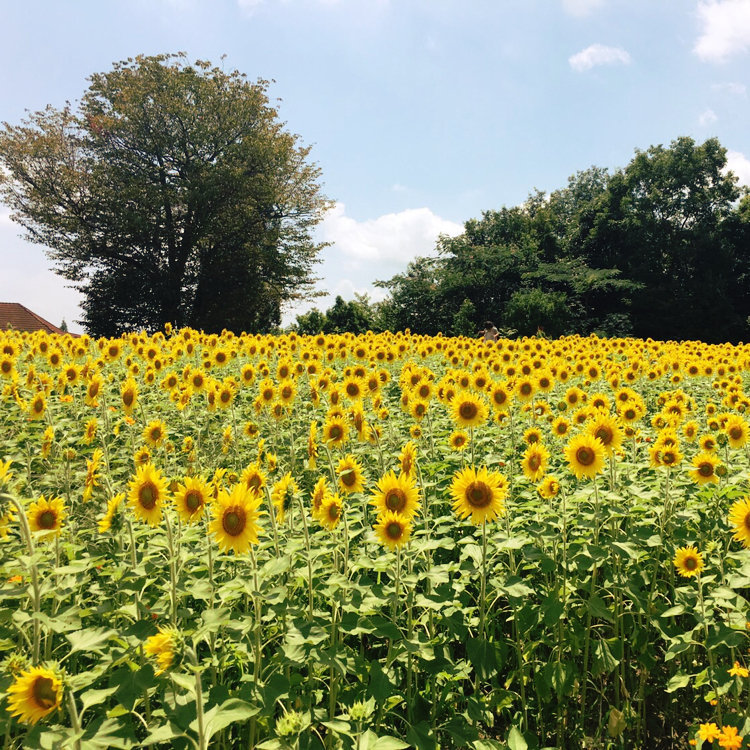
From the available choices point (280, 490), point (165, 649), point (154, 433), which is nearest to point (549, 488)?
point (280, 490)

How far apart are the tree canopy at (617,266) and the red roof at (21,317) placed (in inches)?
1076

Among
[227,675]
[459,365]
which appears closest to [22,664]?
[227,675]

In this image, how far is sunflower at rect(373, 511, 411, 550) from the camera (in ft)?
7.40

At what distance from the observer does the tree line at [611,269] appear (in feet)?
87.9

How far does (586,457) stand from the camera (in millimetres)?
3154

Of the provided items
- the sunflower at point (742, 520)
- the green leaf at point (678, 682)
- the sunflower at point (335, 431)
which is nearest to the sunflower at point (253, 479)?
the sunflower at point (335, 431)

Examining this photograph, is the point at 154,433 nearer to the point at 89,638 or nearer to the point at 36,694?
the point at 89,638

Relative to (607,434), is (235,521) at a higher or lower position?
lower

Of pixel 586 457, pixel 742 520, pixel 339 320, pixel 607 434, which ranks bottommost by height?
pixel 742 520

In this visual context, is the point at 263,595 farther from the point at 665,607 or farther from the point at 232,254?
→ the point at 232,254

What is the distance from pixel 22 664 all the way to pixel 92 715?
669 millimetres

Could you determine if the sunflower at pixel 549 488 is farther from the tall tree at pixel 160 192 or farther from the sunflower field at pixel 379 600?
the tall tree at pixel 160 192

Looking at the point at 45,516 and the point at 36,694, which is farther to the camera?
the point at 45,516

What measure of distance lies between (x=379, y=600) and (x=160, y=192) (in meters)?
29.4
